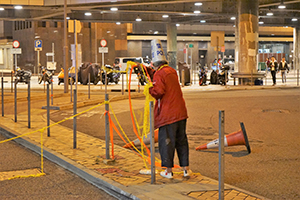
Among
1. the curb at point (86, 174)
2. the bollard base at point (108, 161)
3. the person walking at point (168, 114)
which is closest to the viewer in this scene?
the curb at point (86, 174)

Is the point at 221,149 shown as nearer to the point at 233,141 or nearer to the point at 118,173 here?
the point at 118,173

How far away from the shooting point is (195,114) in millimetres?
15227

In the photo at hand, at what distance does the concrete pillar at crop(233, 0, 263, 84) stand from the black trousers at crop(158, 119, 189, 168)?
24.8 m

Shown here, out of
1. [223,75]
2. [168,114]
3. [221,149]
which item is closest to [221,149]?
[221,149]

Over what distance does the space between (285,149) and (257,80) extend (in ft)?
74.1

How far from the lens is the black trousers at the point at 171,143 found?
654 cm

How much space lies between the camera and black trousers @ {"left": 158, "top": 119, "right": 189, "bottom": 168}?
21.5ft

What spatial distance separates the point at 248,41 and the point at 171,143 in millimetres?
25474

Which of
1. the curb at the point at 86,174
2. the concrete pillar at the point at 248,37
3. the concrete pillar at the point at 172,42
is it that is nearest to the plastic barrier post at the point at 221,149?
the curb at the point at 86,174

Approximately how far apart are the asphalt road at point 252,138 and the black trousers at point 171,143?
0.71m

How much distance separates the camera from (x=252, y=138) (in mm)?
10562

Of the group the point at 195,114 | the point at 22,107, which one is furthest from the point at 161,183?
the point at 22,107

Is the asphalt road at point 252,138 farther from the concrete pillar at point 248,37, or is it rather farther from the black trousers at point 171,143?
the concrete pillar at point 248,37

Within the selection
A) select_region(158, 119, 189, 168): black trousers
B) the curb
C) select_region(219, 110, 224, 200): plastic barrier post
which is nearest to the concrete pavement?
the curb
